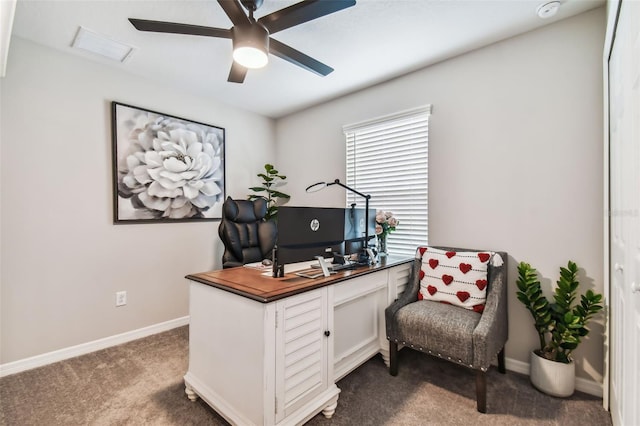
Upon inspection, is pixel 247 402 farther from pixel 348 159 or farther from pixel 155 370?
pixel 348 159

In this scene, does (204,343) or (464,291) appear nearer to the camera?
(204,343)

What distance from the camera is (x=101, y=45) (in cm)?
228

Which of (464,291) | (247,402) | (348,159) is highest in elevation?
(348,159)

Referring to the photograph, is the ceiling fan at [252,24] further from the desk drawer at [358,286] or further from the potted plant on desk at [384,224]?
the potted plant on desk at [384,224]

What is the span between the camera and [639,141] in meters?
1.02

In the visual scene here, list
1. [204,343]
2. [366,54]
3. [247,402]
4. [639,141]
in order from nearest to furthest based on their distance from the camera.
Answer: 1. [639,141]
2. [247,402]
3. [204,343]
4. [366,54]

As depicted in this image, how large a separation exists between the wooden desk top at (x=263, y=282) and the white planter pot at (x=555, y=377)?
1.24 meters

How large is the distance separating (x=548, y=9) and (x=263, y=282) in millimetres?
2496

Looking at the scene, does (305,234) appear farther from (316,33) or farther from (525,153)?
(525,153)

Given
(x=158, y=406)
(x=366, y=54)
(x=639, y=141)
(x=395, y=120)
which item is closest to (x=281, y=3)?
(x=366, y=54)

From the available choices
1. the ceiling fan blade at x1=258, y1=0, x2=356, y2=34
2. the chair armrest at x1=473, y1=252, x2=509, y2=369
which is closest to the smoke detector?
the ceiling fan blade at x1=258, y1=0, x2=356, y2=34

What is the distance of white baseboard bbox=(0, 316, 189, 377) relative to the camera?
7.04 ft

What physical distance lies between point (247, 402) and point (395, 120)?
2.57 metres

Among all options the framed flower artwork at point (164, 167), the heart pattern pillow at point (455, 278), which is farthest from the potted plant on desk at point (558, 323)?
the framed flower artwork at point (164, 167)
